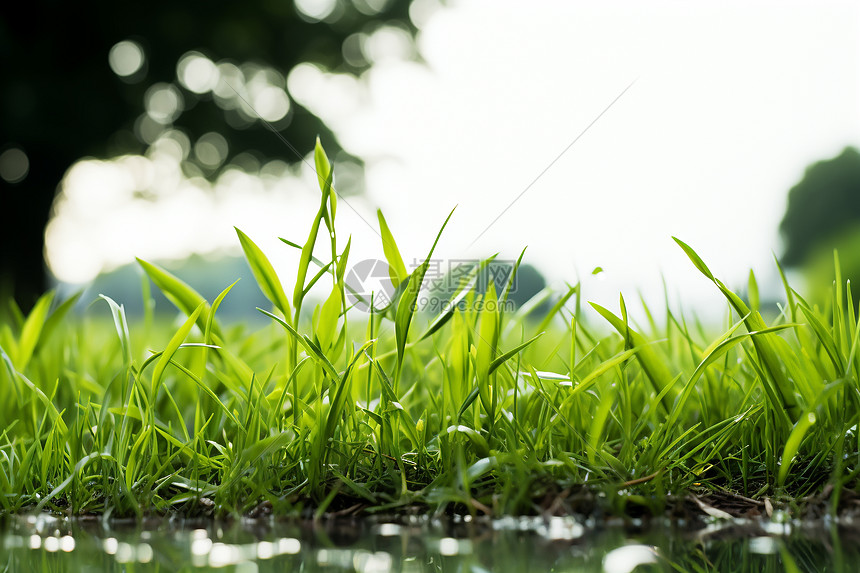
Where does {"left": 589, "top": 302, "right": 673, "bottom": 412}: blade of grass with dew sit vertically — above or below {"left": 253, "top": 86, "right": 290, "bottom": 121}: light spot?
below

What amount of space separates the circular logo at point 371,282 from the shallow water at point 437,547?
16.0 inches

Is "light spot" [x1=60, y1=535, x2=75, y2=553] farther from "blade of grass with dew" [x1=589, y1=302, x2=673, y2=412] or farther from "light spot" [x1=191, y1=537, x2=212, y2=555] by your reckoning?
"blade of grass with dew" [x1=589, y1=302, x2=673, y2=412]

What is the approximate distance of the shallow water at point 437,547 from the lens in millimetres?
623

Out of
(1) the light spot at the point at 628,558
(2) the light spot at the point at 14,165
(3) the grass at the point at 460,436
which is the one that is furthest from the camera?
(2) the light spot at the point at 14,165

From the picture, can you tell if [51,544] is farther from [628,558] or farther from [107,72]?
[107,72]

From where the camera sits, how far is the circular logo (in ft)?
3.52

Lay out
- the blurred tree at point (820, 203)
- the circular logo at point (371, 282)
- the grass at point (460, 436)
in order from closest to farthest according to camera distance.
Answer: the grass at point (460, 436)
the circular logo at point (371, 282)
the blurred tree at point (820, 203)

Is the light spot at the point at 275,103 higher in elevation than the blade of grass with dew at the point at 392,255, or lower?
higher

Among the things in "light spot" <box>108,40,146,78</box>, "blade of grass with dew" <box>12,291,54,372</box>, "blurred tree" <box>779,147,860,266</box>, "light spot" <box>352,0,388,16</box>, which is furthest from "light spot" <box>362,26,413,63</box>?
→ "blurred tree" <box>779,147,860,266</box>

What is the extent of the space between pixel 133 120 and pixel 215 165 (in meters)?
1.05

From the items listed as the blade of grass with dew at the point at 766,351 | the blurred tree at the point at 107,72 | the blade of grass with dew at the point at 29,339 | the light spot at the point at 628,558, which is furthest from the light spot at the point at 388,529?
the blurred tree at the point at 107,72

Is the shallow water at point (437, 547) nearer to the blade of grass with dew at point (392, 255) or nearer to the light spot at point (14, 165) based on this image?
the blade of grass with dew at point (392, 255)

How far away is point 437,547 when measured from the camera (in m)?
0.68

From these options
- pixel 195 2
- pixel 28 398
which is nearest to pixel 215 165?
pixel 195 2
